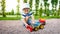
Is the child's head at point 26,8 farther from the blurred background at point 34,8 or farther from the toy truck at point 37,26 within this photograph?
the toy truck at point 37,26

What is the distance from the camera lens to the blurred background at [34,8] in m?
1.20

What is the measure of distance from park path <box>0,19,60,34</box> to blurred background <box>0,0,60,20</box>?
0.04m

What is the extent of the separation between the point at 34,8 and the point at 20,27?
0.68 ft

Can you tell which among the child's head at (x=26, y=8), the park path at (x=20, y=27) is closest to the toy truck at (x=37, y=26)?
the park path at (x=20, y=27)

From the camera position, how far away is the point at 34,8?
1.22 meters

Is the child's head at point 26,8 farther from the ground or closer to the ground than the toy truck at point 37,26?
farther from the ground

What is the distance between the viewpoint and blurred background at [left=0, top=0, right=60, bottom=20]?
3.93 feet

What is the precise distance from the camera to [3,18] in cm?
119

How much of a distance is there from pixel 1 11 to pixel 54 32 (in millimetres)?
491

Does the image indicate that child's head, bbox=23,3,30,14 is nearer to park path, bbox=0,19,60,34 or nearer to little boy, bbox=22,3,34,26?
little boy, bbox=22,3,34,26

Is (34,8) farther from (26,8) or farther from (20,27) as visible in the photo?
(20,27)

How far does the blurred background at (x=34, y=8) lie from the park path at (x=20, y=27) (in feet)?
0.13

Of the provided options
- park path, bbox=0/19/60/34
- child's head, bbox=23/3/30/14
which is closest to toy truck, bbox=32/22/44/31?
park path, bbox=0/19/60/34

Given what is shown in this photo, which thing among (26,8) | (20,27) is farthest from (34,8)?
(20,27)
